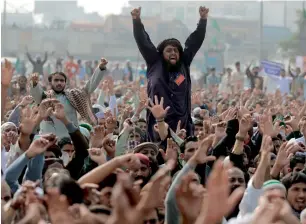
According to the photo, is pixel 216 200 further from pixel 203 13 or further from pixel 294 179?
pixel 203 13

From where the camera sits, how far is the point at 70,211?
19.2 ft

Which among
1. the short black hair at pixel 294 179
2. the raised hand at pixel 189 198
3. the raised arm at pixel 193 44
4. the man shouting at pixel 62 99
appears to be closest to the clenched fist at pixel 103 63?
the man shouting at pixel 62 99

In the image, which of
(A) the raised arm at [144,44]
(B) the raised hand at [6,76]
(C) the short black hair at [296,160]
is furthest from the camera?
(A) the raised arm at [144,44]

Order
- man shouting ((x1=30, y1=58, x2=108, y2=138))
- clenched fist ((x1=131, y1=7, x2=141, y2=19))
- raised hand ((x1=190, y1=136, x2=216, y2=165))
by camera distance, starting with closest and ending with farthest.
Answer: raised hand ((x1=190, y1=136, x2=216, y2=165)), man shouting ((x1=30, y1=58, x2=108, y2=138)), clenched fist ((x1=131, y1=7, x2=141, y2=19))

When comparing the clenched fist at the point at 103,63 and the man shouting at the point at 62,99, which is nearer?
the man shouting at the point at 62,99

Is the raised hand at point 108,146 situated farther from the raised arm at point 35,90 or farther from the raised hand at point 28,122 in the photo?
the raised arm at point 35,90

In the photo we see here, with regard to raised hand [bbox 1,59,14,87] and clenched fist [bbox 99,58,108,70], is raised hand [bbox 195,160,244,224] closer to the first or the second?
raised hand [bbox 1,59,14,87]

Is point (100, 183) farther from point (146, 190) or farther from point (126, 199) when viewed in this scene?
point (126, 199)

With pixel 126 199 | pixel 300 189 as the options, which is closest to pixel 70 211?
pixel 126 199

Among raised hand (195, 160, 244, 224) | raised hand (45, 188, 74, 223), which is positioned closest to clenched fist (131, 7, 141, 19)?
raised hand (45, 188, 74, 223)

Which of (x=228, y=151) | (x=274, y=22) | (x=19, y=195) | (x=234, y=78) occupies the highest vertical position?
(x=19, y=195)

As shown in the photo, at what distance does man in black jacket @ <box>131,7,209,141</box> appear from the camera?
12109 mm

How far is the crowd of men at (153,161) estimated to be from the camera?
19.2 feet

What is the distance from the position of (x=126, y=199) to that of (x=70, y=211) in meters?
0.40
